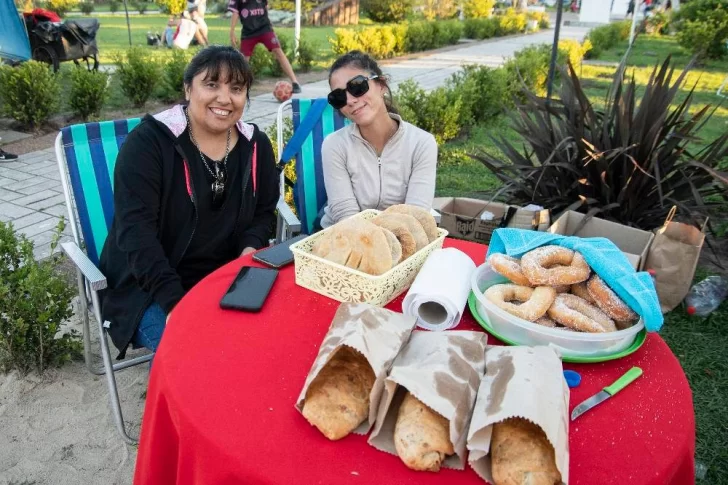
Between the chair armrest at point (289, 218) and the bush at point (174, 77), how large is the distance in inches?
260

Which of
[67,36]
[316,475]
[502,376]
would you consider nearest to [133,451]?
[316,475]

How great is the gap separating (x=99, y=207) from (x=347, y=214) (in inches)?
50.2

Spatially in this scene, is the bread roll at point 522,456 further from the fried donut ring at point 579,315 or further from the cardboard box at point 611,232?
the cardboard box at point 611,232

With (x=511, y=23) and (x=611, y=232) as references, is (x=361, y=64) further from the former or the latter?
(x=511, y=23)

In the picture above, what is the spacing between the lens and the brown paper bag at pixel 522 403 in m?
1.01

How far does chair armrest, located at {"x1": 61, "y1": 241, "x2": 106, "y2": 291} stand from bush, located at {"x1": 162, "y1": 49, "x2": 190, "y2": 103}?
6957 mm

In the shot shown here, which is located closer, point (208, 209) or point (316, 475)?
point (316, 475)

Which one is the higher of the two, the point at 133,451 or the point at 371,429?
the point at 371,429

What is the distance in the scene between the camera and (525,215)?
150 inches

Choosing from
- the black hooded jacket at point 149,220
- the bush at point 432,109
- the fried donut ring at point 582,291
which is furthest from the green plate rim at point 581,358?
the bush at point 432,109

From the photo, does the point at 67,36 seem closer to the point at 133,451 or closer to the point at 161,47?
the point at 161,47

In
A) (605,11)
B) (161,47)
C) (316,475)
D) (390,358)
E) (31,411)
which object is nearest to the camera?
(316,475)

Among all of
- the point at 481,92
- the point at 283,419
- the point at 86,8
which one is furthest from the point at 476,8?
the point at 283,419

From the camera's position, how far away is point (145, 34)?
59.4 feet
